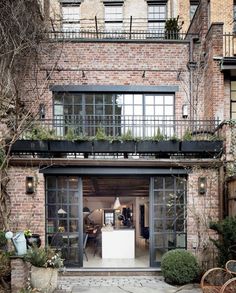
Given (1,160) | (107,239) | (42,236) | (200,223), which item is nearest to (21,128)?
(1,160)

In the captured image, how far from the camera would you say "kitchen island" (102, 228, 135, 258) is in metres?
11.4

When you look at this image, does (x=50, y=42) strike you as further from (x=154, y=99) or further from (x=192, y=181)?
(x=192, y=181)

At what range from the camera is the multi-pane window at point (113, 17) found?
15248 millimetres

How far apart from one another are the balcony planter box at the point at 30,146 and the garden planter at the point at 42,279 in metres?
3.33

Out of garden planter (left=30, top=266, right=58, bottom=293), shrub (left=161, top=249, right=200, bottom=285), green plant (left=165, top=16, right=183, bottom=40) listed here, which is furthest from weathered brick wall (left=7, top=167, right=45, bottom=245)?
green plant (left=165, top=16, right=183, bottom=40)

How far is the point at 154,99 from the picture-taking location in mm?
12383

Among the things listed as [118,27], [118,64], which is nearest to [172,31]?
[118,64]

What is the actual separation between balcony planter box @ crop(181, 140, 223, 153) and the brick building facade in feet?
0.09

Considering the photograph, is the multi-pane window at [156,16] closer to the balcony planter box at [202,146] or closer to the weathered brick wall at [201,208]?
the balcony planter box at [202,146]

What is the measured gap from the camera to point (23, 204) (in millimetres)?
9539

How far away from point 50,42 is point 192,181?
672 centimetres

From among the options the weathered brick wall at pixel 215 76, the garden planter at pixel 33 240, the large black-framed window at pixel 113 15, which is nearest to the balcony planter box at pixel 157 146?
the weathered brick wall at pixel 215 76

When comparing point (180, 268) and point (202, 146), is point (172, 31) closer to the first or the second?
point (202, 146)

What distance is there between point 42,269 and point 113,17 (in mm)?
11915
